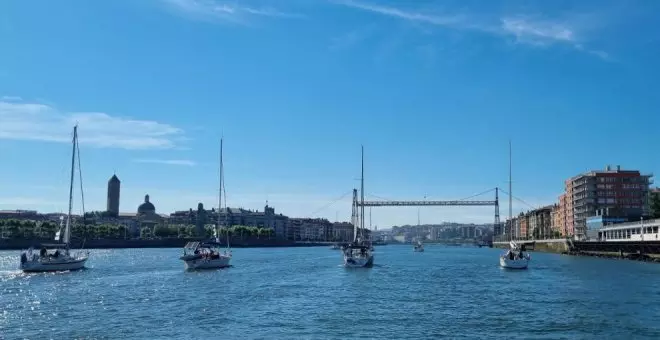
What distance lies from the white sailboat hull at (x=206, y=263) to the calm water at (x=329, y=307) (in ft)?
44.6

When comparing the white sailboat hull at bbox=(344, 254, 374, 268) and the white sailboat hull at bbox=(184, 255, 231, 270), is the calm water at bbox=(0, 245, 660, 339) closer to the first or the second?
the white sailboat hull at bbox=(184, 255, 231, 270)

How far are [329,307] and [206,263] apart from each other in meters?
44.9

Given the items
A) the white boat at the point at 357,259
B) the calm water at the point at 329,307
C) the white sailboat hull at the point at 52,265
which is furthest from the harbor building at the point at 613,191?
the white sailboat hull at the point at 52,265

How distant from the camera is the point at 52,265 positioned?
79.6m

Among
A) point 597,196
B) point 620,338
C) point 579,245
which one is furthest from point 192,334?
point 597,196

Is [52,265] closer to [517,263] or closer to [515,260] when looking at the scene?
[515,260]

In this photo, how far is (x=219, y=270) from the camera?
84.6 m

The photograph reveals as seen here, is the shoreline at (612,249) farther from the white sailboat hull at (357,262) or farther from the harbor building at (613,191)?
the white sailboat hull at (357,262)

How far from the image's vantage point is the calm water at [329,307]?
33250 mm

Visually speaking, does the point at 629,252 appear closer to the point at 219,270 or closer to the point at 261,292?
the point at 219,270

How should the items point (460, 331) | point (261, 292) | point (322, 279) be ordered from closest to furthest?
point (460, 331) < point (261, 292) < point (322, 279)

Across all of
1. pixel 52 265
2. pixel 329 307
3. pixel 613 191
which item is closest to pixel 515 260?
pixel 329 307

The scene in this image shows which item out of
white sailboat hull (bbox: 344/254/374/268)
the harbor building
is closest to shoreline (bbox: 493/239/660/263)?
the harbor building

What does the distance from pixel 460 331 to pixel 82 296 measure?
31219mm
